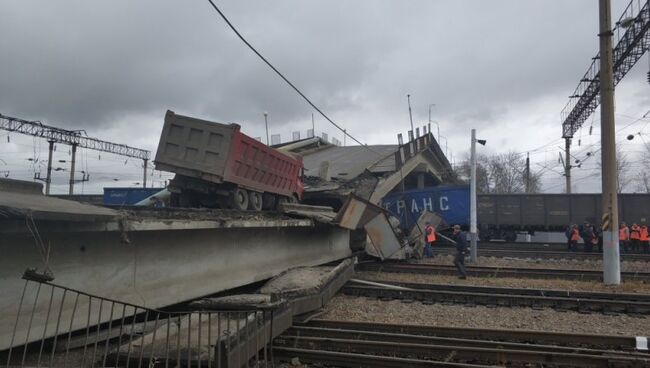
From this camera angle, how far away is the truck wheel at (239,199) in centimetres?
1445

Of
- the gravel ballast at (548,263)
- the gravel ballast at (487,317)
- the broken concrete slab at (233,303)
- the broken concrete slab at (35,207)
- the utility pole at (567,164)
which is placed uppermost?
the utility pole at (567,164)

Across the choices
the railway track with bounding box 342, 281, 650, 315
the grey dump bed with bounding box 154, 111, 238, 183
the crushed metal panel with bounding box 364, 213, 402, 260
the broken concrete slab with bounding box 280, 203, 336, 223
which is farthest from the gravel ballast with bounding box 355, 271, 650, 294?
the grey dump bed with bounding box 154, 111, 238, 183

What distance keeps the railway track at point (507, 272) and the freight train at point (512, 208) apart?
10.2 metres

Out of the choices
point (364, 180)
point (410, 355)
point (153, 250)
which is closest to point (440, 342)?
point (410, 355)

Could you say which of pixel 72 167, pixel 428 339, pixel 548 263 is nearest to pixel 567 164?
pixel 548 263

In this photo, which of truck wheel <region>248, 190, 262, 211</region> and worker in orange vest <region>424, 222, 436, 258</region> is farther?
worker in orange vest <region>424, 222, 436, 258</region>

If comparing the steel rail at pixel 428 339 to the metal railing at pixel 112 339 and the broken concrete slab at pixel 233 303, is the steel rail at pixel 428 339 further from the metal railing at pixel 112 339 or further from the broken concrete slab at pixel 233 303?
the metal railing at pixel 112 339

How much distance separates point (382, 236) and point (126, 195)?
17.8m

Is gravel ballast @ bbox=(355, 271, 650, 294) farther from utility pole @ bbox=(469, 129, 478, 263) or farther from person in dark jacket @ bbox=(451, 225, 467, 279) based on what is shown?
utility pole @ bbox=(469, 129, 478, 263)

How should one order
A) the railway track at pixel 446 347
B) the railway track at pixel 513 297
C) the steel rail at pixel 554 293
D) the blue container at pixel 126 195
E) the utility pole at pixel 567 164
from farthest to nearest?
the utility pole at pixel 567 164 → the blue container at pixel 126 195 → the steel rail at pixel 554 293 → the railway track at pixel 513 297 → the railway track at pixel 446 347

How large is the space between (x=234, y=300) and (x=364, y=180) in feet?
52.9

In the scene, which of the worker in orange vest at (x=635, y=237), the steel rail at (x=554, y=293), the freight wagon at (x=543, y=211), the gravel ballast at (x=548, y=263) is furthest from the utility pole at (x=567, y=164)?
the steel rail at (x=554, y=293)

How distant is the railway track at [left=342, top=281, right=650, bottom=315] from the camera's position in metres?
10.1

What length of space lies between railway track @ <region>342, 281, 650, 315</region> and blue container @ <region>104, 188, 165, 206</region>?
19.0 metres
